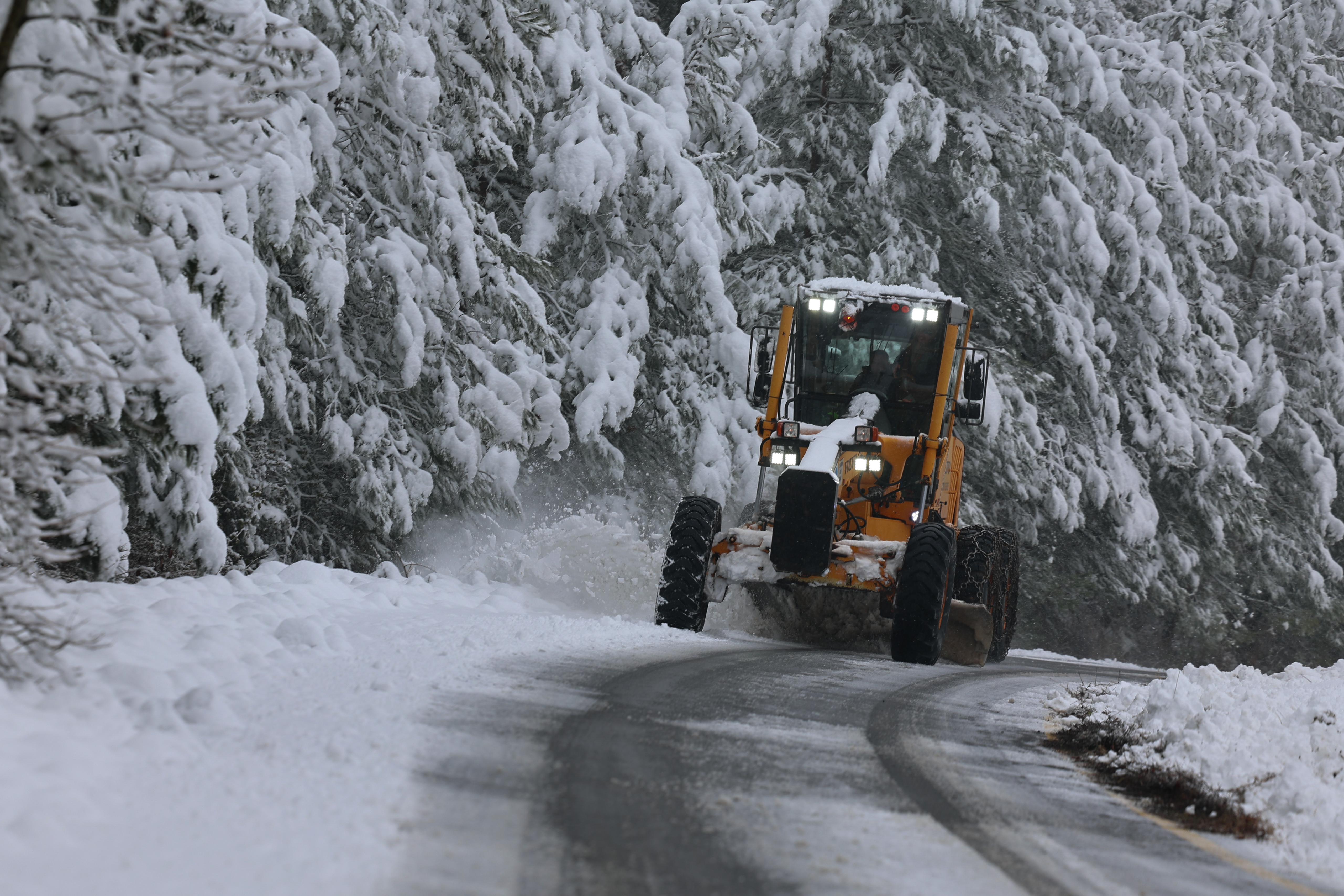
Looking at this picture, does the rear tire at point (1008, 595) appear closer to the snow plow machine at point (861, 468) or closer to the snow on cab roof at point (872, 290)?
the snow plow machine at point (861, 468)

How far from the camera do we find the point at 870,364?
12.5m

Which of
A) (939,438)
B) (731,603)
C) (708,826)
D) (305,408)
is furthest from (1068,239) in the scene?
(708,826)

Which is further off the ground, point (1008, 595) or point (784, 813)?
point (784, 813)

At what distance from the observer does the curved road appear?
3.64 metres

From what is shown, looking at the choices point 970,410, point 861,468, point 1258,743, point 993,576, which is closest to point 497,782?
point 1258,743

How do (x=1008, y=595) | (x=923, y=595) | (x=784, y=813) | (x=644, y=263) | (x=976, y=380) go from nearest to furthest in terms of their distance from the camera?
1. (x=784, y=813)
2. (x=923, y=595)
3. (x=976, y=380)
4. (x=1008, y=595)
5. (x=644, y=263)

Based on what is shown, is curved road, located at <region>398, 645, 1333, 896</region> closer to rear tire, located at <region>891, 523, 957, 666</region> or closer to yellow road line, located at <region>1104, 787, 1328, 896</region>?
yellow road line, located at <region>1104, 787, 1328, 896</region>

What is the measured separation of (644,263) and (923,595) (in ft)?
20.5

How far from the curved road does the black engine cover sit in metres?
3.18

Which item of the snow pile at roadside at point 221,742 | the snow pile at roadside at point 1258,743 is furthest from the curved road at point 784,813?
the snow pile at roadside at point 1258,743

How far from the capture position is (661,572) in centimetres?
1118

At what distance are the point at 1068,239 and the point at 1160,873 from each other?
16190 millimetres

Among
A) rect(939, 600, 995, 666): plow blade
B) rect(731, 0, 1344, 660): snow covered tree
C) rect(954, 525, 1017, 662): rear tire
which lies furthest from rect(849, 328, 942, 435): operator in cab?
rect(731, 0, 1344, 660): snow covered tree

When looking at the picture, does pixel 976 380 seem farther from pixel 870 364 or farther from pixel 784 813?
pixel 784 813
